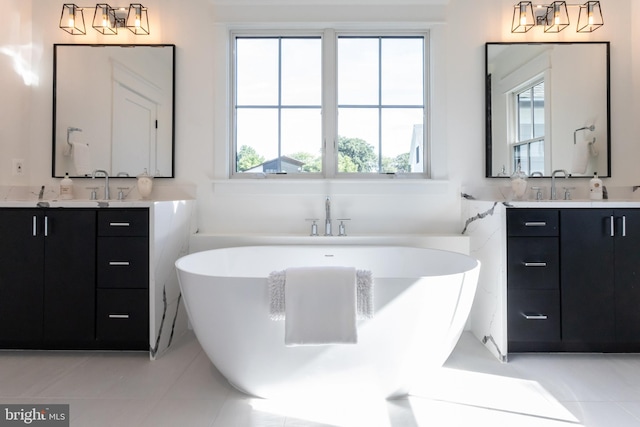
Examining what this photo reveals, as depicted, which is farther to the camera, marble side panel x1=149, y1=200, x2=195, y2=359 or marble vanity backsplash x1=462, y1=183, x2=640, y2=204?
marble vanity backsplash x1=462, y1=183, x2=640, y2=204

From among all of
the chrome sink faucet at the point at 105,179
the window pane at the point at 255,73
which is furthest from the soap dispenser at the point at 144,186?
the window pane at the point at 255,73

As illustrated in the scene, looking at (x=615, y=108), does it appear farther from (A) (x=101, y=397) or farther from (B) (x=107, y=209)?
(A) (x=101, y=397)

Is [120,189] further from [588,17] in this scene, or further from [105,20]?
[588,17]

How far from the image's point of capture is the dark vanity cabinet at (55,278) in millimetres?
2127

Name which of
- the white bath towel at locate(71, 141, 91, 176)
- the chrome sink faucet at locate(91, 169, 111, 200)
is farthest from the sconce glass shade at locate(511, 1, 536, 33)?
the white bath towel at locate(71, 141, 91, 176)

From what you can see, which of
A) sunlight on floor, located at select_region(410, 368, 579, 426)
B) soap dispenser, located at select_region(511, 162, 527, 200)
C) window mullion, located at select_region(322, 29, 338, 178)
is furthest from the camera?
window mullion, located at select_region(322, 29, 338, 178)

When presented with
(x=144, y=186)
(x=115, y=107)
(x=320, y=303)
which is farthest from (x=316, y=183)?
(x=115, y=107)

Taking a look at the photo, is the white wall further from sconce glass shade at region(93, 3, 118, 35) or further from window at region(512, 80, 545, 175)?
window at region(512, 80, 545, 175)

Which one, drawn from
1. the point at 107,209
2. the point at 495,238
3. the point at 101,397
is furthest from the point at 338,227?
the point at 101,397

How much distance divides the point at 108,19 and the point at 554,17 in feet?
10.1

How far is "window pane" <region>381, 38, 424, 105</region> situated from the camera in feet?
8.96

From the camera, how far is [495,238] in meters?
2.14

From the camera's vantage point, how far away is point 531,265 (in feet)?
6.86

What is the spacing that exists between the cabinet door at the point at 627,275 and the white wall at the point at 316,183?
63 centimetres
